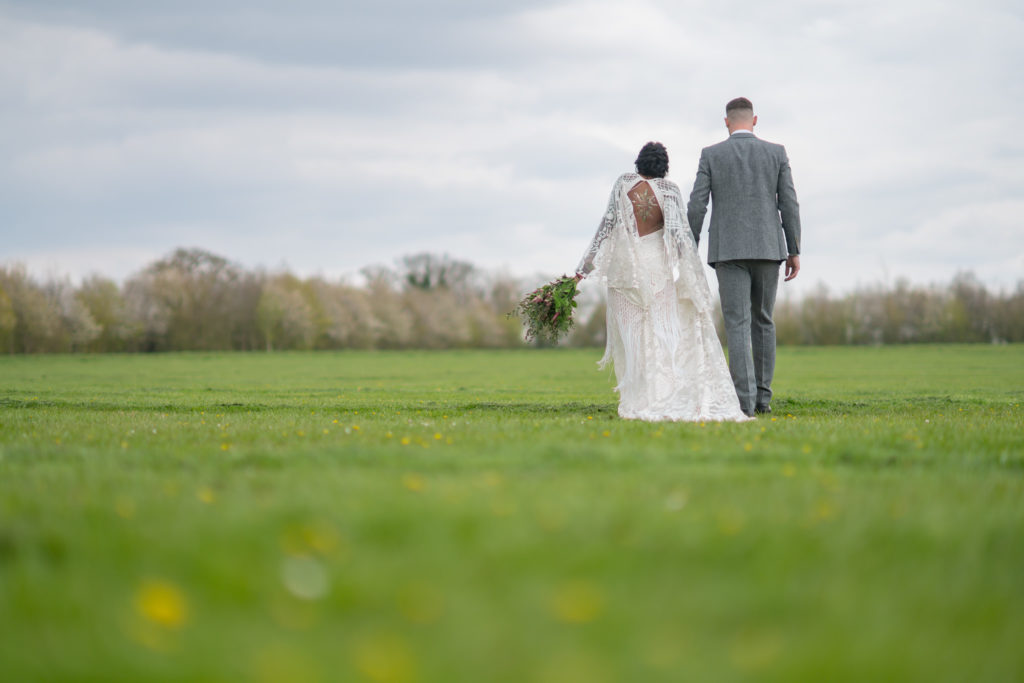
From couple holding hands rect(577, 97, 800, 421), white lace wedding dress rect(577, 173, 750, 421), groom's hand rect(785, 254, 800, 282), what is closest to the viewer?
white lace wedding dress rect(577, 173, 750, 421)

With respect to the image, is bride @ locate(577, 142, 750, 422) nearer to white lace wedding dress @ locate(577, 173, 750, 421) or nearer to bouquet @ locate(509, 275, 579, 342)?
white lace wedding dress @ locate(577, 173, 750, 421)

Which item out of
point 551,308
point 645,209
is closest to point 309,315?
point 551,308

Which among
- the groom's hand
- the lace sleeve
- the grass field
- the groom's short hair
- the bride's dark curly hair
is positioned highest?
the groom's short hair

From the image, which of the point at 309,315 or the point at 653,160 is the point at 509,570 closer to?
the point at 653,160

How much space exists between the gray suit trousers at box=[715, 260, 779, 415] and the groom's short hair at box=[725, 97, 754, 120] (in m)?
1.93

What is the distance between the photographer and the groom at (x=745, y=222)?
32.3 ft

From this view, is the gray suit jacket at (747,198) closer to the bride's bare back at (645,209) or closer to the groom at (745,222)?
the groom at (745,222)

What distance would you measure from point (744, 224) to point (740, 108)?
62.5 inches

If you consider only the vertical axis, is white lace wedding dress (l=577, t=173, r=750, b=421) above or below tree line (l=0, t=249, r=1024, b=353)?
below

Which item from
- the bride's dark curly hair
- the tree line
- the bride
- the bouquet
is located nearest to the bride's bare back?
the bride

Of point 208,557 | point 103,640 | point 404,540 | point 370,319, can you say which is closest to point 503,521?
point 404,540

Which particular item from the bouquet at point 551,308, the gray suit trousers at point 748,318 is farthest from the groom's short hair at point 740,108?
the bouquet at point 551,308

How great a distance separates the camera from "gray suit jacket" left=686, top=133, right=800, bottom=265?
32.3ft

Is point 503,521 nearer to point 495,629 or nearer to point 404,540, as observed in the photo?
point 404,540
